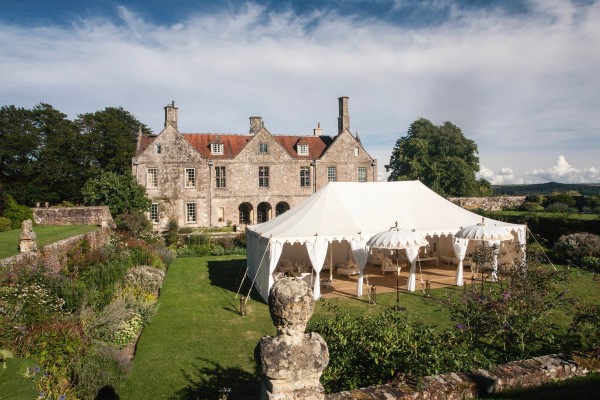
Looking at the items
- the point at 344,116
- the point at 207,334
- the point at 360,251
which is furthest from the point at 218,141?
the point at 207,334

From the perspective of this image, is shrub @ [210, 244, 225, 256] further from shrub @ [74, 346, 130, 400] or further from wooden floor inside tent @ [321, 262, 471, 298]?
shrub @ [74, 346, 130, 400]

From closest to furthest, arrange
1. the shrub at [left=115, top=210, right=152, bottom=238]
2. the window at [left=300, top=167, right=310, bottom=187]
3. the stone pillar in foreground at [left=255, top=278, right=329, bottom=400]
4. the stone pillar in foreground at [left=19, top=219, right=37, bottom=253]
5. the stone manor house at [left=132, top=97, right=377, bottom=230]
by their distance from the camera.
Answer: the stone pillar in foreground at [left=255, top=278, right=329, bottom=400], the stone pillar in foreground at [left=19, top=219, right=37, bottom=253], the shrub at [left=115, top=210, right=152, bottom=238], the stone manor house at [left=132, top=97, right=377, bottom=230], the window at [left=300, top=167, right=310, bottom=187]

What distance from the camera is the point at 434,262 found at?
17719 millimetres

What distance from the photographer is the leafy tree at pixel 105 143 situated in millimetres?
38344

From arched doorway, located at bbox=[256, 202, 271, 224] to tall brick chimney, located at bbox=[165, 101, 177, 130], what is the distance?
27.6ft

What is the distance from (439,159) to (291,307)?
38.5m

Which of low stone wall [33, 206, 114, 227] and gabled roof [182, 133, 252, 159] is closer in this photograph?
low stone wall [33, 206, 114, 227]

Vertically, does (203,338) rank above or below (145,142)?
below

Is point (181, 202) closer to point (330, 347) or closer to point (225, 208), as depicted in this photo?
point (225, 208)

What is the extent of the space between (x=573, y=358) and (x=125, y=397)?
628 centimetres

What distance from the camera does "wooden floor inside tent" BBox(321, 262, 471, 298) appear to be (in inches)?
509

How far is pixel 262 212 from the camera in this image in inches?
1246

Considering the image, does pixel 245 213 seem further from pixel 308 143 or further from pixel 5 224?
pixel 5 224

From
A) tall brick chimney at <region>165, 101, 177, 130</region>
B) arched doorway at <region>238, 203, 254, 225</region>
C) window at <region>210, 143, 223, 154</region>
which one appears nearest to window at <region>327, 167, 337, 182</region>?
arched doorway at <region>238, 203, 254, 225</region>
